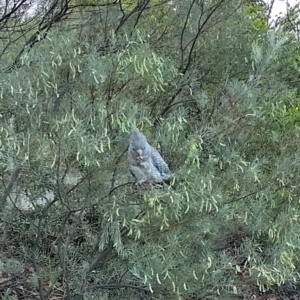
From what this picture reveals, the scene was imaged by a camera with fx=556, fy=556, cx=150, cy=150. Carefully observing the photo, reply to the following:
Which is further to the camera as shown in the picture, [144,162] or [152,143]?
[152,143]

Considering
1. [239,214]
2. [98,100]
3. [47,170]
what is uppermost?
[98,100]

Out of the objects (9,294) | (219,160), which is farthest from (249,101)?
(9,294)

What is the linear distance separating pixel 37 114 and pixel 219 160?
915 mm

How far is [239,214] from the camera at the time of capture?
2.84 m

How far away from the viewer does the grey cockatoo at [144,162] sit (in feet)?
7.23

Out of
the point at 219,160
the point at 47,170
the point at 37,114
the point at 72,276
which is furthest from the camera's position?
the point at 72,276

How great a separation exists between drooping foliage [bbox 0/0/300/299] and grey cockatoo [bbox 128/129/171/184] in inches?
2.5

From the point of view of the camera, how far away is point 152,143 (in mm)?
2641

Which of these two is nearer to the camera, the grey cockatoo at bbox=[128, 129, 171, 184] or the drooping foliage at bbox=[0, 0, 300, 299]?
the grey cockatoo at bbox=[128, 129, 171, 184]

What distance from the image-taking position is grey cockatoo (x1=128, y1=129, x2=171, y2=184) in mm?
2205

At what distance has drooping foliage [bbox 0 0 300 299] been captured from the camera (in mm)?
2311

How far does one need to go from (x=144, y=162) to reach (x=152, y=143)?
0.42 m

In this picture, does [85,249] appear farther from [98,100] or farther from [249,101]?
[249,101]

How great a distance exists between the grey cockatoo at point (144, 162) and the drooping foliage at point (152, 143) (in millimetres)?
62
